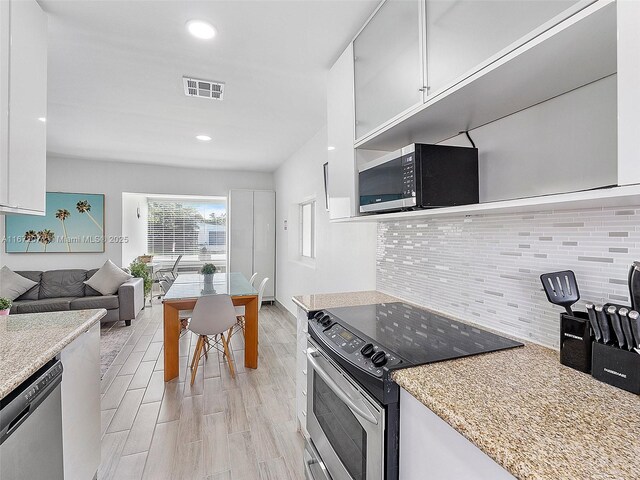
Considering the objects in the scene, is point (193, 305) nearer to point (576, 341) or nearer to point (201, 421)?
point (201, 421)

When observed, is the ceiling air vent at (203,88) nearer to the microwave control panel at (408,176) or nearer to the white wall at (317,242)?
the white wall at (317,242)

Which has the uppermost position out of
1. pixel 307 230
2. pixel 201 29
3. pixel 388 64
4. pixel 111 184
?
pixel 201 29

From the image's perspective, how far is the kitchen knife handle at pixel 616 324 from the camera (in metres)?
0.86

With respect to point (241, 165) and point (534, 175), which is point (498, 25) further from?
point (241, 165)

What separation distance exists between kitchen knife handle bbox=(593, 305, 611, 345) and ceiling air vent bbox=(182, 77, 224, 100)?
267cm

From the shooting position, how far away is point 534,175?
4.09ft

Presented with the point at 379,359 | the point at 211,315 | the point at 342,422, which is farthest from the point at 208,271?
the point at 379,359

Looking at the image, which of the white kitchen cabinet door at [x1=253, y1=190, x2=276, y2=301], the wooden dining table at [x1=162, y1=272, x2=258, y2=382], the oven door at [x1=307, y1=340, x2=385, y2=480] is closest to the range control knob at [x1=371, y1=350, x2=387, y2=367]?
the oven door at [x1=307, y1=340, x2=385, y2=480]

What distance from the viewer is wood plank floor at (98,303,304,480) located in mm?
1802

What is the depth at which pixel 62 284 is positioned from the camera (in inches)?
174

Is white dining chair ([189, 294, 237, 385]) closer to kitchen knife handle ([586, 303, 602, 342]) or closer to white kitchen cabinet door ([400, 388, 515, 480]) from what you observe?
white kitchen cabinet door ([400, 388, 515, 480])

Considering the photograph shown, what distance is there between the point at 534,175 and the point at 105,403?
312cm

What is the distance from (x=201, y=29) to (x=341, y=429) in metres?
2.19

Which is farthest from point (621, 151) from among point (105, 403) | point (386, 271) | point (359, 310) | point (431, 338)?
point (105, 403)
